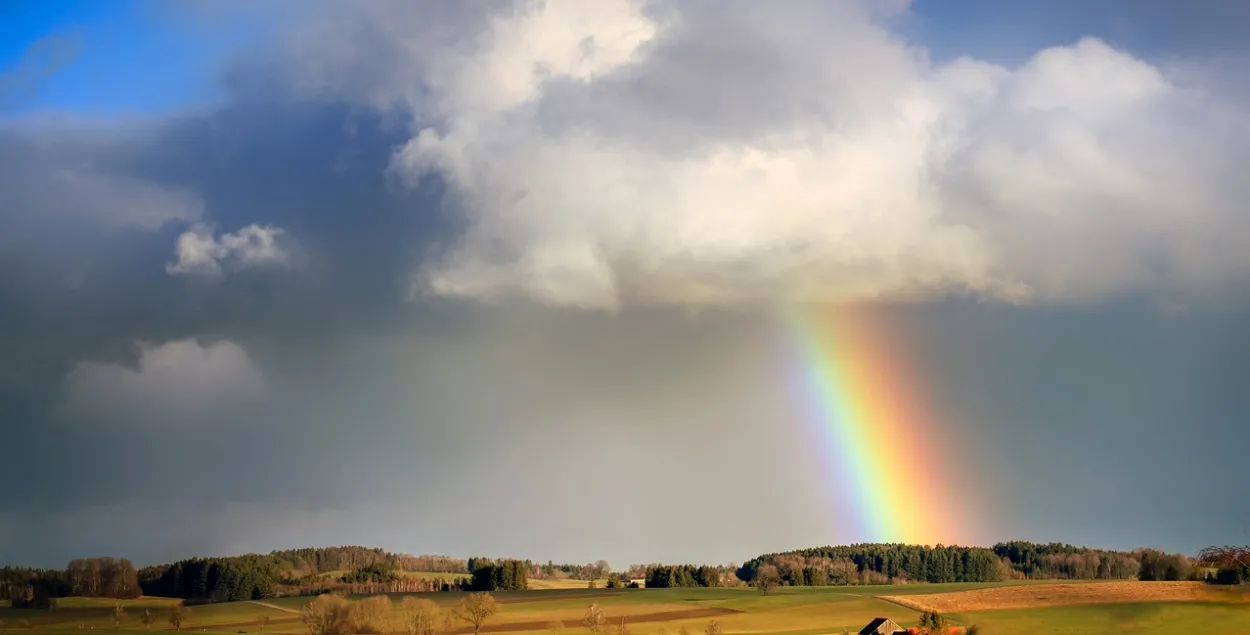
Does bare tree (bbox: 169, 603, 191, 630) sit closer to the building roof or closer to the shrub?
the building roof

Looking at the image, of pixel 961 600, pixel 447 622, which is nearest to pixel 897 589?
pixel 961 600

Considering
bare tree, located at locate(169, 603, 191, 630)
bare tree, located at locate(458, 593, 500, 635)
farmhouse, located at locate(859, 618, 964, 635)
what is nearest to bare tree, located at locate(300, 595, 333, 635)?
bare tree, located at locate(458, 593, 500, 635)

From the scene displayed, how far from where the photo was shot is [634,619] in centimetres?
15662

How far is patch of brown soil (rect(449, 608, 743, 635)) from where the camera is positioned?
153 meters

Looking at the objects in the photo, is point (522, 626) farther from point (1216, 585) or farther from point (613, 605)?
point (1216, 585)

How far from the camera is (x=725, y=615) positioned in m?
158

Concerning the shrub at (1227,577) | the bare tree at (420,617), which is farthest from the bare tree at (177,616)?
the shrub at (1227,577)

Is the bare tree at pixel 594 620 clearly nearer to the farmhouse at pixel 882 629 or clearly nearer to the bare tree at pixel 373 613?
the bare tree at pixel 373 613

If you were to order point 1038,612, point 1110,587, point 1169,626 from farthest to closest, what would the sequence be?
point 1110,587 → point 1038,612 → point 1169,626

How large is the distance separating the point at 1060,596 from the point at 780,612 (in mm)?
37314

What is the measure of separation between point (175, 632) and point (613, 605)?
64.4 meters

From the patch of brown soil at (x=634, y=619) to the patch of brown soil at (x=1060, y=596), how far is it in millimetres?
26993

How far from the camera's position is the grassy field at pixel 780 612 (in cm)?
12562

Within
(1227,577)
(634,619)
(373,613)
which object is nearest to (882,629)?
(634,619)
